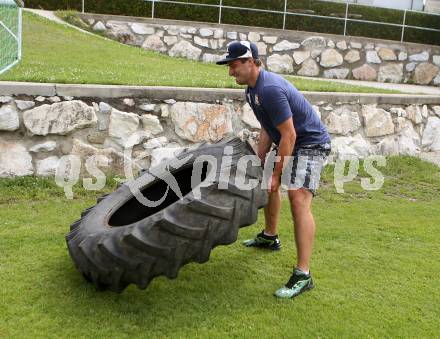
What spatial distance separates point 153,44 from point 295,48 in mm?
3460

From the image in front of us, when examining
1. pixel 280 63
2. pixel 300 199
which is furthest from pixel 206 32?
pixel 300 199

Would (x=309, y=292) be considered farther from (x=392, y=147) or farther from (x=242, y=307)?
(x=392, y=147)

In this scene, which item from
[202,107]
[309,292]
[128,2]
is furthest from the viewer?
[128,2]

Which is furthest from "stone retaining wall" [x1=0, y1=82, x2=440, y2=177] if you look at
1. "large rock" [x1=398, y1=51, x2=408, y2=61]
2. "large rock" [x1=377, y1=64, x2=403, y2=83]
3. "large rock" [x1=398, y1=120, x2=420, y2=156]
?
"large rock" [x1=398, y1=51, x2=408, y2=61]

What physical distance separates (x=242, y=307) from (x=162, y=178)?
1.38 m

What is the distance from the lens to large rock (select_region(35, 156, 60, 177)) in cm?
572

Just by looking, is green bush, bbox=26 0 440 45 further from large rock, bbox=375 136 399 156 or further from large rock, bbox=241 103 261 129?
large rock, bbox=241 103 261 129

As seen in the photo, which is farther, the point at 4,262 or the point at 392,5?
the point at 392,5

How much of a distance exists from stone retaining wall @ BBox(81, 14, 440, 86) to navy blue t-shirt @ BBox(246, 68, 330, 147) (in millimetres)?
9269

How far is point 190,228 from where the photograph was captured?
3.29 metres

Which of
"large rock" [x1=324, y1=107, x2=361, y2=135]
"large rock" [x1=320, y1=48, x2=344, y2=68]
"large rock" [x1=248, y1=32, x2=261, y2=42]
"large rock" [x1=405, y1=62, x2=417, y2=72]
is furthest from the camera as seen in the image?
"large rock" [x1=405, y1=62, x2=417, y2=72]

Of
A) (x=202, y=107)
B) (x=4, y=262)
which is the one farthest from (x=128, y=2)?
(x=4, y=262)

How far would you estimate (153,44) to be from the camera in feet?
41.9

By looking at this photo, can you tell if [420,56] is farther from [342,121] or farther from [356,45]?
[342,121]
